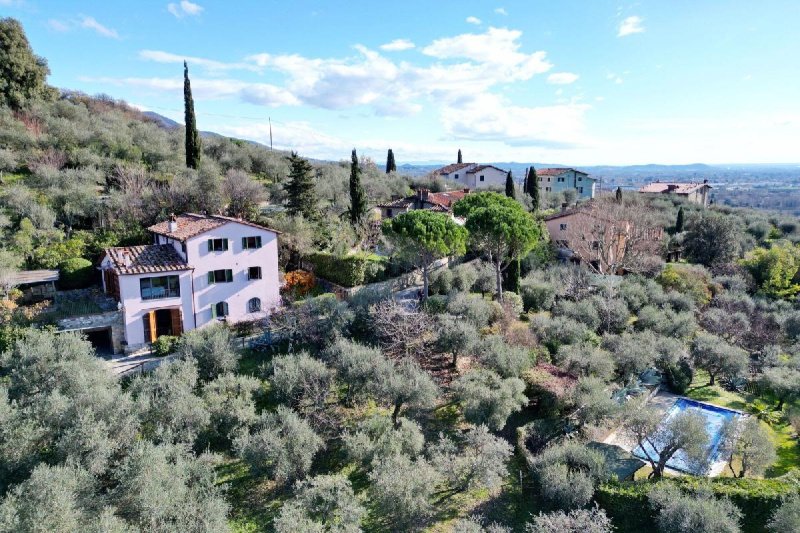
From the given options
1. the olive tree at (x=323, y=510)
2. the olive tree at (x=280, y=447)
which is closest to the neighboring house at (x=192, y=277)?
the olive tree at (x=280, y=447)

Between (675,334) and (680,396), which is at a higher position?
(675,334)

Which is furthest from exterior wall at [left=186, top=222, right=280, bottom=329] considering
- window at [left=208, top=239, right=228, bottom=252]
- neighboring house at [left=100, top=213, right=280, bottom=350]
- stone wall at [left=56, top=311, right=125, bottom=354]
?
stone wall at [left=56, top=311, right=125, bottom=354]

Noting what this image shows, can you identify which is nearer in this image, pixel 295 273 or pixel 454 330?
pixel 454 330

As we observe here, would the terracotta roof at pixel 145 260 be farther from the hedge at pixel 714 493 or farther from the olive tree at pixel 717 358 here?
the olive tree at pixel 717 358

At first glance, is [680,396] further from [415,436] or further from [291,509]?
[291,509]

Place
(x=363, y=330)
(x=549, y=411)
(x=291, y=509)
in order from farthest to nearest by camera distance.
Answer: (x=363, y=330), (x=549, y=411), (x=291, y=509)

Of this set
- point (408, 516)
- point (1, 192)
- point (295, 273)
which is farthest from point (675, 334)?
point (1, 192)

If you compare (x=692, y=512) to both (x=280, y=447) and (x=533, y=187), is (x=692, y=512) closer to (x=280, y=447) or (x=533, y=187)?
(x=280, y=447)
